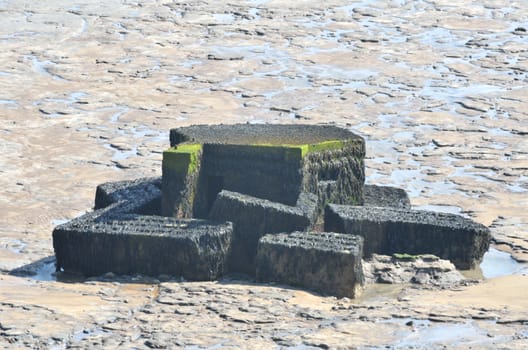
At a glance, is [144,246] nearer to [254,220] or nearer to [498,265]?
[254,220]

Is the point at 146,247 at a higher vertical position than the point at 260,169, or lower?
lower

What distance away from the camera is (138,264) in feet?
32.6

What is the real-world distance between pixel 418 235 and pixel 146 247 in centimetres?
222

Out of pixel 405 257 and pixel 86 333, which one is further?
pixel 405 257

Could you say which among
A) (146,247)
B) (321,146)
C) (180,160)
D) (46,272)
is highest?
(321,146)

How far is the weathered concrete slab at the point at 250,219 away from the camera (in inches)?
400

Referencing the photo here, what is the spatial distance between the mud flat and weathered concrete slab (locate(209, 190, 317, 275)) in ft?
1.24

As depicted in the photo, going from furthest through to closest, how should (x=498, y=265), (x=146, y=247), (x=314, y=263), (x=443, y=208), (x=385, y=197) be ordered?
(x=443, y=208), (x=385, y=197), (x=498, y=265), (x=146, y=247), (x=314, y=263)

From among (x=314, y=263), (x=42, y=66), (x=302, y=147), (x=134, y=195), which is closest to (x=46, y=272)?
(x=134, y=195)

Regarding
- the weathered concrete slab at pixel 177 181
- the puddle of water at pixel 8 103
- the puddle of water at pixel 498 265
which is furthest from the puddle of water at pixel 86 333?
the puddle of water at pixel 8 103

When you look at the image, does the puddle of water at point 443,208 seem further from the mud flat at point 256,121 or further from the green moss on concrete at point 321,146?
the green moss on concrete at point 321,146

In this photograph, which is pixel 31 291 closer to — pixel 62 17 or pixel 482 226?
pixel 482 226

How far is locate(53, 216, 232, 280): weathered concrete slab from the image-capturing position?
9.83 meters

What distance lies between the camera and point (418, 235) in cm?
1057
